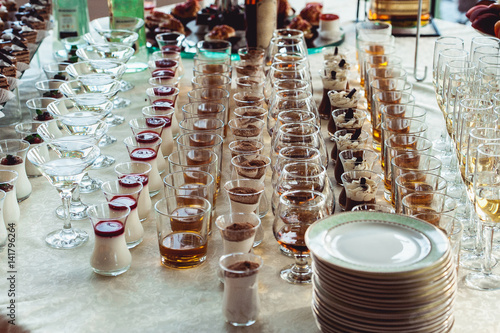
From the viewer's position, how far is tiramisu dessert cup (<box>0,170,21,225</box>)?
1.85 metres

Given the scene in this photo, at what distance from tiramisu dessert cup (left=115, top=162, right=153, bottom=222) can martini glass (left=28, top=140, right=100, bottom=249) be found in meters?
0.10

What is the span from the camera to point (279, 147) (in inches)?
78.0

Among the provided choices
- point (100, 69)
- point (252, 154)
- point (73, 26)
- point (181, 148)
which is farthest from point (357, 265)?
point (73, 26)

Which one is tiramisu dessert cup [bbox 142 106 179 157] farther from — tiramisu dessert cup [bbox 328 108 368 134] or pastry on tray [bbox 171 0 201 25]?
pastry on tray [bbox 171 0 201 25]

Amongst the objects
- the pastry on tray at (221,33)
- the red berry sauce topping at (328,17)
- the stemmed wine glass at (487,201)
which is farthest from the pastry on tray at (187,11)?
the stemmed wine glass at (487,201)

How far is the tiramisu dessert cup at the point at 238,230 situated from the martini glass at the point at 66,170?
1.41 feet

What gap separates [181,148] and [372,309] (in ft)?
2.96

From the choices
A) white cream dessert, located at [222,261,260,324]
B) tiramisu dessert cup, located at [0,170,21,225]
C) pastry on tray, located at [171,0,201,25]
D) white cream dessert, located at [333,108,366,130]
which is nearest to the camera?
white cream dessert, located at [222,261,260,324]

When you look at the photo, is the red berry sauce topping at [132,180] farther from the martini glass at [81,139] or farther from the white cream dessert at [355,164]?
the white cream dessert at [355,164]

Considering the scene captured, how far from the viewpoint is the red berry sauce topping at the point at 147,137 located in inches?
82.8

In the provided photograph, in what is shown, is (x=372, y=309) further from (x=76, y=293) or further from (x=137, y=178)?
(x=137, y=178)

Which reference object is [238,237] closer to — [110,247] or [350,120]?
[110,247]

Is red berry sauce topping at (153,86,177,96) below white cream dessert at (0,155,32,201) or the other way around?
the other way around

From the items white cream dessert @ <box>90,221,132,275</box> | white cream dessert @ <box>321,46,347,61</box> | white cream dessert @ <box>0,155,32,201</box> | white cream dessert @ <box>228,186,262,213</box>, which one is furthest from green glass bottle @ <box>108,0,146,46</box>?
white cream dessert @ <box>90,221,132,275</box>
